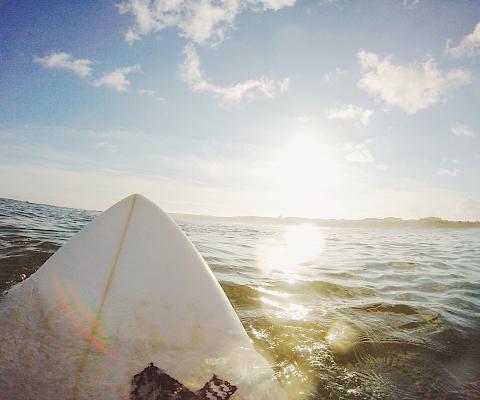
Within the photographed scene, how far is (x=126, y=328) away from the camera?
5.86ft

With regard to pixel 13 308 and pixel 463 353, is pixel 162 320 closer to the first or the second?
pixel 13 308

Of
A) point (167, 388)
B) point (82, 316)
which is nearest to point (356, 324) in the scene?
point (167, 388)

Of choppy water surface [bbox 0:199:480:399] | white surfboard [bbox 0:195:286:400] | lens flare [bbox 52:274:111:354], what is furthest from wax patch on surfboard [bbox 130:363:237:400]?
choppy water surface [bbox 0:199:480:399]

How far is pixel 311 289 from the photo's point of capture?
15.6 ft

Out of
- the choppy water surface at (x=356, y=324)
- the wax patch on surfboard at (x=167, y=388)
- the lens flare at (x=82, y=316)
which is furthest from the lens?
the choppy water surface at (x=356, y=324)

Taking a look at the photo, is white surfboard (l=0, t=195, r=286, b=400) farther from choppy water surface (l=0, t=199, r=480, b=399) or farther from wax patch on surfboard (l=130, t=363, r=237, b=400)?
choppy water surface (l=0, t=199, r=480, b=399)

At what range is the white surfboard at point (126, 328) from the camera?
4.94ft

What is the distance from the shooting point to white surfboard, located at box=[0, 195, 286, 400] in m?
1.50

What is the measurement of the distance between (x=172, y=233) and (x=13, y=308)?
3.78 feet

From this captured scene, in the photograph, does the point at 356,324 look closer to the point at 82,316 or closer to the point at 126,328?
the point at 126,328

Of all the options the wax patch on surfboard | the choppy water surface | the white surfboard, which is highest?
the white surfboard

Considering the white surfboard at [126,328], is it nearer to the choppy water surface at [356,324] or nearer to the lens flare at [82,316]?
the lens flare at [82,316]

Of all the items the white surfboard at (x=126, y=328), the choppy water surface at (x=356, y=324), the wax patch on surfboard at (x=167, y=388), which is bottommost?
the choppy water surface at (x=356, y=324)

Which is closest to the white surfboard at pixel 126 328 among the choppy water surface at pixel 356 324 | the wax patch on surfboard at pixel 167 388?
the wax patch on surfboard at pixel 167 388
